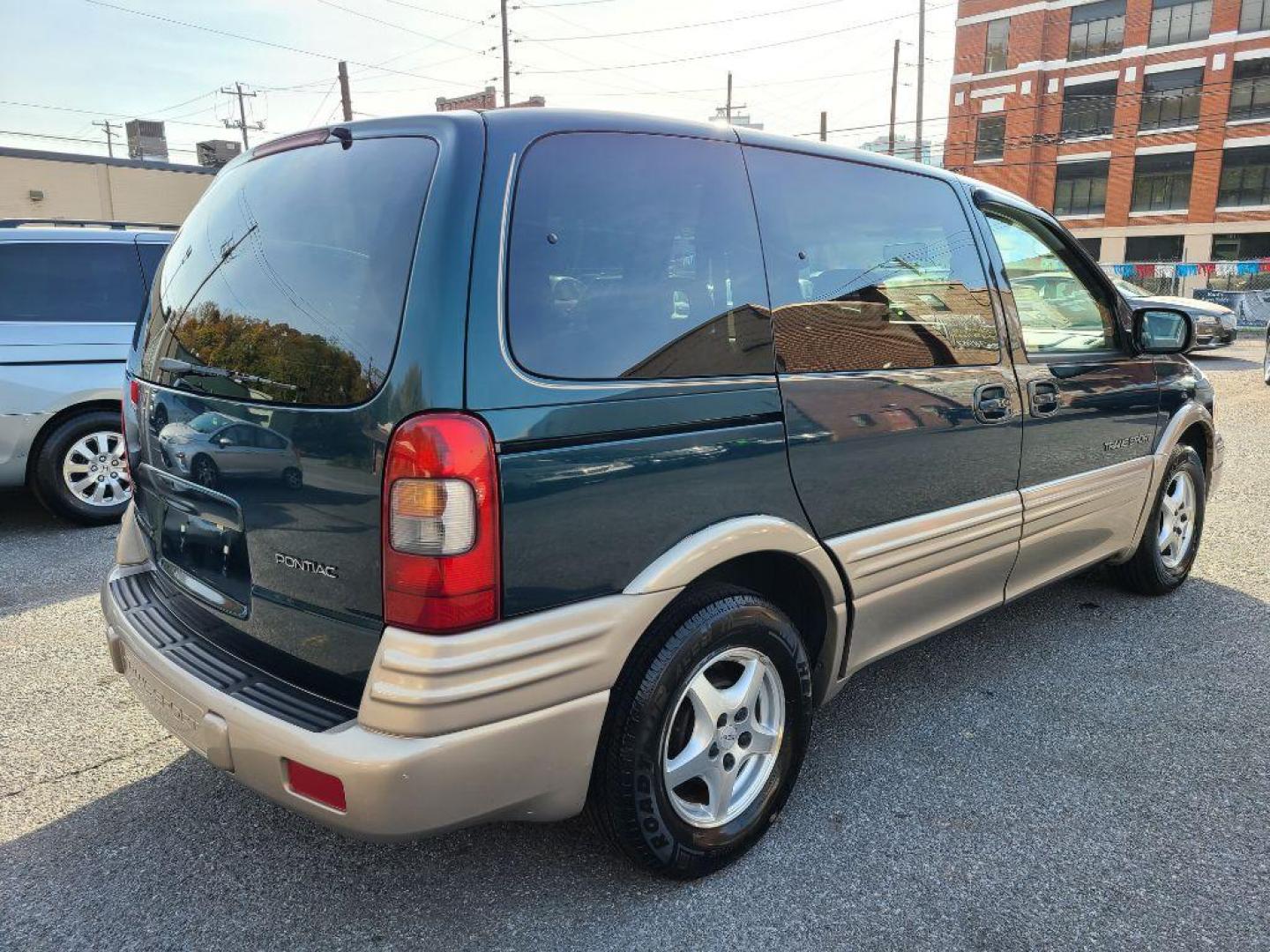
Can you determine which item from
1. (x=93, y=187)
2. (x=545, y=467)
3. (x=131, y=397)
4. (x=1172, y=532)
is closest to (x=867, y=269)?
(x=545, y=467)

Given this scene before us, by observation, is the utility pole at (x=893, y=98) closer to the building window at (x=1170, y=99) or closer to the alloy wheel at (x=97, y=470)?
the building window at (x=1170, y=99)

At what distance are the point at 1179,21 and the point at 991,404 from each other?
48.8 meters

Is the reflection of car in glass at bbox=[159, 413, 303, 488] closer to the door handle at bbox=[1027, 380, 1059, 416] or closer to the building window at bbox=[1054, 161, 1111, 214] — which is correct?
the door handle at bbox=[1027, 380, 1059, 416]

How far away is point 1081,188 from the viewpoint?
44750 millimetres

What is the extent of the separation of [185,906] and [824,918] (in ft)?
5.23

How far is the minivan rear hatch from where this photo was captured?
1892 millimetres

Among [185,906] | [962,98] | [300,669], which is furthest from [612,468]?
[962,98]

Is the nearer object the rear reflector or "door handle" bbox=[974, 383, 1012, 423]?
the rear reflector

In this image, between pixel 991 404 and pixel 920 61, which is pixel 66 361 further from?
pixel 920 61

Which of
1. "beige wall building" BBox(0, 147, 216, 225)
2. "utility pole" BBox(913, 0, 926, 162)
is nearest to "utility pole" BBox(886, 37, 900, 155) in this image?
"utility pole" BBox(913, 0, 926, 162)

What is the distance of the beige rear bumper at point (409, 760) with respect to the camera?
1790 millimetres

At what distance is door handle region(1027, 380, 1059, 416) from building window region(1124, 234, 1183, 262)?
4610 cm

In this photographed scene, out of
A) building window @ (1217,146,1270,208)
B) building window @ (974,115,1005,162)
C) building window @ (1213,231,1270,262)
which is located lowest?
building window @ (1213,231,1270,262)

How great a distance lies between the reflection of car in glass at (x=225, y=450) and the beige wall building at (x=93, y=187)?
28.0 m
